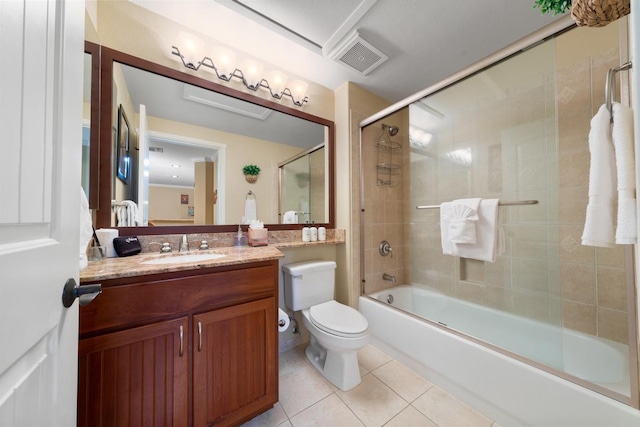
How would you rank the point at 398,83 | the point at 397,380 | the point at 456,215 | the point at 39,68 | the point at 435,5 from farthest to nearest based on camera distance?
the point at 398,83 → the point at 456,215 → the point at 397,380 → the point at 435,5 → the point at 39,68

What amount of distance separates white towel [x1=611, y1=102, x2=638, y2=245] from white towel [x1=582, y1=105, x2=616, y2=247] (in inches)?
1.3

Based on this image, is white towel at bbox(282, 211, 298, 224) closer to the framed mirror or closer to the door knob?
the framed mirror

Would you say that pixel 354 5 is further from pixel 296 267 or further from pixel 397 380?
pixel 397 380

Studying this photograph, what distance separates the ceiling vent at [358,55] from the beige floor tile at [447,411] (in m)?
2.28

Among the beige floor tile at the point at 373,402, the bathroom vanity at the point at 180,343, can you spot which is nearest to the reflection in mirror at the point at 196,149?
the bathroom vanity at the point at 180,343

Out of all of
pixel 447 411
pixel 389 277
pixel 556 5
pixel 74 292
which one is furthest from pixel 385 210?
pixel 74 292

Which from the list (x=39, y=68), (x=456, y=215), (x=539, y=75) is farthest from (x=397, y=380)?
(x=539, y=75)

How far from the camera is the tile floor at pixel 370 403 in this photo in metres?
1.16

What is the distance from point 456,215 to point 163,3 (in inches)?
90.3

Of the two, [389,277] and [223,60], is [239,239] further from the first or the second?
[389,277]

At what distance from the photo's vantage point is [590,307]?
1340 mm

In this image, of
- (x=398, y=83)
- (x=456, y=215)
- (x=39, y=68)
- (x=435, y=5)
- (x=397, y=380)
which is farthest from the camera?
(x=398, y=83)

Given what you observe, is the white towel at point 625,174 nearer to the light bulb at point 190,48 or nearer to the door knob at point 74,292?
the door knob at point 74,292

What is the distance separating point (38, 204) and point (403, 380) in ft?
6.09
